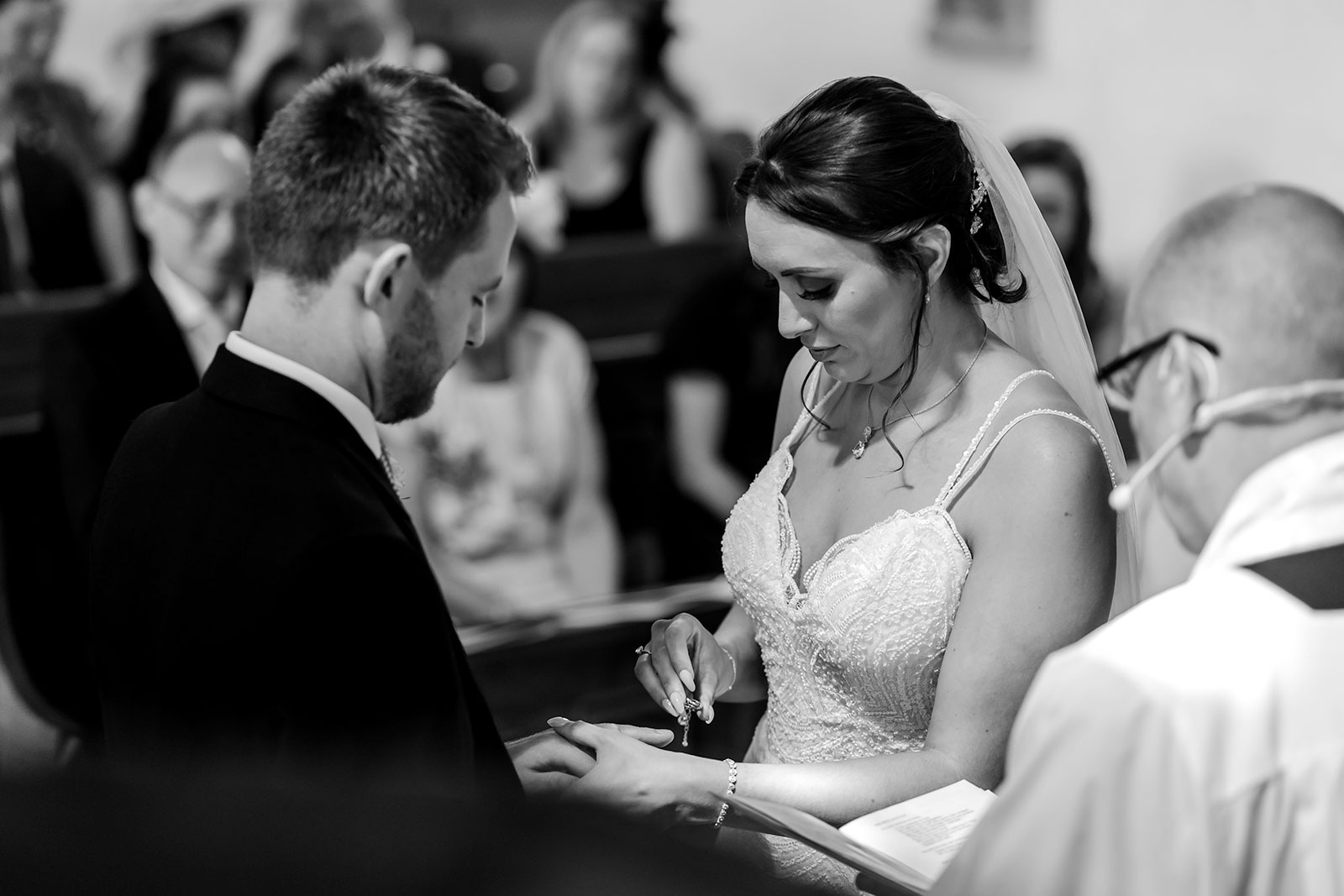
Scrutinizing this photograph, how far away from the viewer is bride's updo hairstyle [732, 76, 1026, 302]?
1.97m

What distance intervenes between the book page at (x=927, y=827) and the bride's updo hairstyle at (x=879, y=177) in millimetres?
707

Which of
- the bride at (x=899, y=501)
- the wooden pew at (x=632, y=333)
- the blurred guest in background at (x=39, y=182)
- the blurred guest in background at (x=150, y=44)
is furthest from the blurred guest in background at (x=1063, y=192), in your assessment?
the blurred guest in background at (x=39, y=182)

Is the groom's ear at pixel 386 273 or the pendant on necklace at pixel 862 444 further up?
the groom's ear at pixel 386 273

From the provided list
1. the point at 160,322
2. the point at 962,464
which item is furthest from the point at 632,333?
the point at 962,464

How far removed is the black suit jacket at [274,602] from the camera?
1347 mm

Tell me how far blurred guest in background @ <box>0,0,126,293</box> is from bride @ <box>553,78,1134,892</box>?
4.24m

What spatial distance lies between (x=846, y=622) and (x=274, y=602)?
3.20 feet

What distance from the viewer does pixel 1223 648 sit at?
1.14m

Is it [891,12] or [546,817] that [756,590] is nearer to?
[546,817]

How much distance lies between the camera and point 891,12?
7227mm

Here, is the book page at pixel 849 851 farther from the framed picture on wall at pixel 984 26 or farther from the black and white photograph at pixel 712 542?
the framed picture on wall at pixel 984 26

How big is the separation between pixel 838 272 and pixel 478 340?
609 mm

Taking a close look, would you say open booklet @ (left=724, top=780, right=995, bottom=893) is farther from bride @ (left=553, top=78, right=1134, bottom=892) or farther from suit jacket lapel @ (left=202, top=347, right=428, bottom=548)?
suit jacket lapel @ (left=202, top=347, right=428, bottom=548)

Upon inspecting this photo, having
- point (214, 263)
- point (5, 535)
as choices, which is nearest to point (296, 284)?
point (214, 263)
